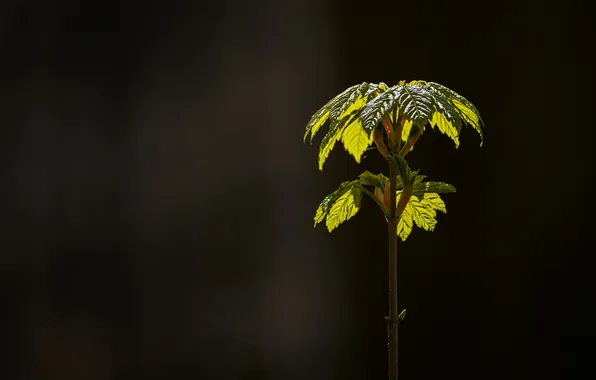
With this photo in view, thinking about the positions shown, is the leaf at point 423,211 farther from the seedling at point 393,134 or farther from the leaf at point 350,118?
the leaf at point 350,118

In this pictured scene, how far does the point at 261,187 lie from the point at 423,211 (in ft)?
2.27

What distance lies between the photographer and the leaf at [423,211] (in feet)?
3.79

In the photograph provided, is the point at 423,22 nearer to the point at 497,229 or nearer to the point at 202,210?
the point at 497,229

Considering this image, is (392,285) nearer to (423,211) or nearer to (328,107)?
(423,211)

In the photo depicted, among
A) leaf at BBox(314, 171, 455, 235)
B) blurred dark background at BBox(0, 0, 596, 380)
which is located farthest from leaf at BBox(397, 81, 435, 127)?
blurred dark background at BBox(0, 0, 596, 380)

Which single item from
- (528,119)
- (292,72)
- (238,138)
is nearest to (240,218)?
(238,138)

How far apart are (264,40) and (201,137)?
1.16 feet

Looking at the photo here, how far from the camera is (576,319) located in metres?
1.70

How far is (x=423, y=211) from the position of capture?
1160mm

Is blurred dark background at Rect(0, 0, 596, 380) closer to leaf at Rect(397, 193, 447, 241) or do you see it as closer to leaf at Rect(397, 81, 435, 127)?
leaf at Rect(397, 193, 447, 241)

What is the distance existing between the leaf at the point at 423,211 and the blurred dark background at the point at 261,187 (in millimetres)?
562

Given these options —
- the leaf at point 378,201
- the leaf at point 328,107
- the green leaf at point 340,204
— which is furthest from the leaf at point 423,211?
the leaf at point 328,107

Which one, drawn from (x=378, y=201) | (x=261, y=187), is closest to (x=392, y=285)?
(x=378, y=201)

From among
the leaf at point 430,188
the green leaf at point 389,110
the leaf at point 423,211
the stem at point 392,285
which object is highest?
the green leaf at point 389,110
